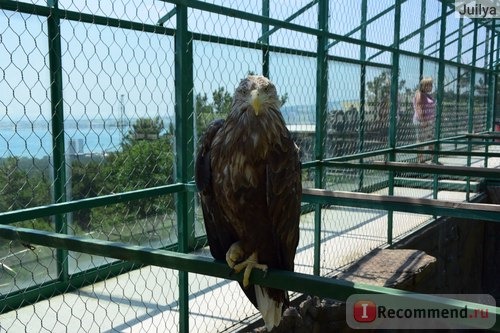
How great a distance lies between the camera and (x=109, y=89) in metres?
3.88

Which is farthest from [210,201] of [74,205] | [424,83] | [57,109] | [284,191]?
[424,83]

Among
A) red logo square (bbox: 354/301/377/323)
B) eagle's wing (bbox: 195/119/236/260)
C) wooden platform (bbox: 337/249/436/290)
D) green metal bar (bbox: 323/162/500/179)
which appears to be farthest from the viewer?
wooden platform (bbox: 337/249/436/290)

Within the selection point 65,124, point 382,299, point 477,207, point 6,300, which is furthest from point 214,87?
point 382,299

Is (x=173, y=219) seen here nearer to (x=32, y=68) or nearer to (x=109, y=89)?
(x=109, y=89)

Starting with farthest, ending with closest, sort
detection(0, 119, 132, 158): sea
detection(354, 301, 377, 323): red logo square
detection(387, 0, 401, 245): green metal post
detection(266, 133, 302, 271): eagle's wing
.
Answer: detection(387, 0, 401, 245): green metal post < detection(0, 119, 132, 158): sea < detection(266, 133, 302, 271): eagle's wing < detection(354, 301, 377, 323): red logo square

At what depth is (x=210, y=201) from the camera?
2311 mm

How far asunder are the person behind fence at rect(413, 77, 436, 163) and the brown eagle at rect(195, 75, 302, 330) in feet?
19.7

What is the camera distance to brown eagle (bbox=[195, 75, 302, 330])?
2129 mm

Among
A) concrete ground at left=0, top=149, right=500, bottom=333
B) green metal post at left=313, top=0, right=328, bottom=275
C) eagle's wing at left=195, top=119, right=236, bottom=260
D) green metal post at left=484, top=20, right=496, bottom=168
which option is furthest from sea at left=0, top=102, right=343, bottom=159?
green metal post at left=484, top=20, right=496, bottom=168

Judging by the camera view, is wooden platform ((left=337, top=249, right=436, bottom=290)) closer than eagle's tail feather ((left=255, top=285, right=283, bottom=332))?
No

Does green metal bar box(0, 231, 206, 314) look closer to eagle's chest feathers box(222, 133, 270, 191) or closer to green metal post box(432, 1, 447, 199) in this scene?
eagle's chest feathers box(222, 133, 270, 191)

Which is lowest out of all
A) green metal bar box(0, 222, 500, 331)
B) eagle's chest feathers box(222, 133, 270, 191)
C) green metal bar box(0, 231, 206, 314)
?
green metal bar box(0, 231, 206, 314)

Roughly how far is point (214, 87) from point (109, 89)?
3.54 ft

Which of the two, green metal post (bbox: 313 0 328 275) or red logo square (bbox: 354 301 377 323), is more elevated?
green metal post (bbox: 313 0 328 275)
